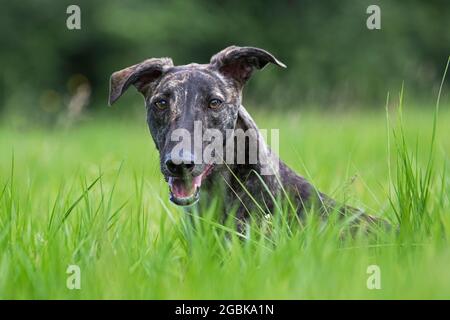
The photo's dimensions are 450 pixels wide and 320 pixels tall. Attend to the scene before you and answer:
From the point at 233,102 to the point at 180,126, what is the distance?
458 millimetres

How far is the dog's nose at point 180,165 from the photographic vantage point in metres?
3.94

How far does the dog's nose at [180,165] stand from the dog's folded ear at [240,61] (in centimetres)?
85

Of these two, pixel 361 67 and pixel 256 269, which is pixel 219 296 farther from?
pixel 361 67

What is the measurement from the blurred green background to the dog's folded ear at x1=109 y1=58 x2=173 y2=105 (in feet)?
44.1

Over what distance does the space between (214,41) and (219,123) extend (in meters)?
16.0

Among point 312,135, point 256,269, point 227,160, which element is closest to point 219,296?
point 256,269

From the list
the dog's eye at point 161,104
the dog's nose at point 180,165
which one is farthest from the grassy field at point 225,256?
the dog's eye at point 161,104

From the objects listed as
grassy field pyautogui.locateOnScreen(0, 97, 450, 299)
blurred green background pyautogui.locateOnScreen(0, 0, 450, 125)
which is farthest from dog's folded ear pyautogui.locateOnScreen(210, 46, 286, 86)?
blurred green background pyautogui.locateOnScreen(0, 0, 450, 125)

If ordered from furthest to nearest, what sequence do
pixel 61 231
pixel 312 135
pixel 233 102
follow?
pixel 312 135
pixel 233 102
pixel 61 231

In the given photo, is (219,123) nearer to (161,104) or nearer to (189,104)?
(189,104)

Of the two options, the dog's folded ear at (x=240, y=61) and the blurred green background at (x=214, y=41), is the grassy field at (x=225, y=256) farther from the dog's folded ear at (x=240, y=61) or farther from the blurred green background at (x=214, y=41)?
the blurred green background at (x=214, y=41)

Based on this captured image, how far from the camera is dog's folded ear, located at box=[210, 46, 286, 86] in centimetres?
457

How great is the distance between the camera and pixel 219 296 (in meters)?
3.13

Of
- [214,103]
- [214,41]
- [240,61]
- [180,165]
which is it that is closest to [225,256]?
[180,165]
